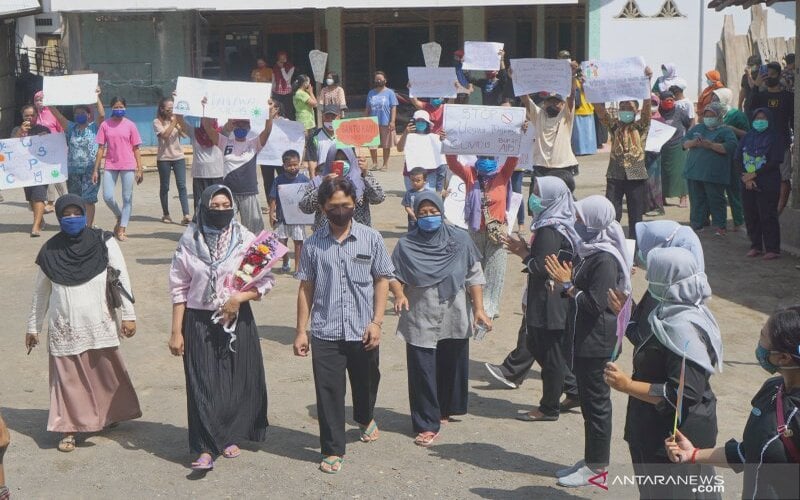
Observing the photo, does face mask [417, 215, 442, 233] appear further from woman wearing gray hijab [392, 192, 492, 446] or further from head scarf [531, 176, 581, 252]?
head scarf [531, 176, 581, 252]

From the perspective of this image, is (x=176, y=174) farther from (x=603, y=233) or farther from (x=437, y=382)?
(x=603, y=233)

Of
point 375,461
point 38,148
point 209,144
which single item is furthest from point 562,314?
point 38,148

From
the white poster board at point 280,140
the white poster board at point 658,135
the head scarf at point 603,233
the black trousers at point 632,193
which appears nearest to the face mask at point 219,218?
the head scarf at point 603,233

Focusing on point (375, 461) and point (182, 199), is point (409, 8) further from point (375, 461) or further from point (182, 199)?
point (375, 461)

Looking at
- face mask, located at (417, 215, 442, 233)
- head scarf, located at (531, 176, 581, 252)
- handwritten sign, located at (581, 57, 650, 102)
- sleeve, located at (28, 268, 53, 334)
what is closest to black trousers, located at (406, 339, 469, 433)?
face mask, located at (417, 215, 442, 233)

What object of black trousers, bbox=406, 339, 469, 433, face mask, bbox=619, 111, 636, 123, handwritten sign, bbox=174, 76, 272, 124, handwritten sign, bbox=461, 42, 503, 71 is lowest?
black trousers, bbox=406, 339, 469, 433

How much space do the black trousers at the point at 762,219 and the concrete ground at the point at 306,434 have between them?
1100mm

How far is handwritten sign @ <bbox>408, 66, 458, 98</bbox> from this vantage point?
1612cm

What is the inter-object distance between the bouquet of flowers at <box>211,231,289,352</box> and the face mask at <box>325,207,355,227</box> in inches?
16.8

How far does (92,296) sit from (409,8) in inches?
645

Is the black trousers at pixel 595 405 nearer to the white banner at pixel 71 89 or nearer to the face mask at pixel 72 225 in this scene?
the face mask at pixel 72 225

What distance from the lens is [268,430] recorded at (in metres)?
7.43

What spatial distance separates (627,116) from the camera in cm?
1166

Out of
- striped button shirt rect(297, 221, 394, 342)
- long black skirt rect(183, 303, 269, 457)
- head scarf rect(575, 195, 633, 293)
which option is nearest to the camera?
head scarf rect(575, 195, 633, 293)
